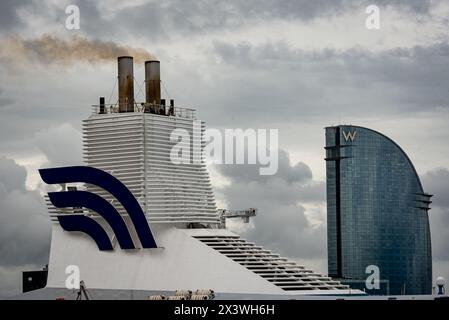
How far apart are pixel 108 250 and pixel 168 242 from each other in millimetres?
5880

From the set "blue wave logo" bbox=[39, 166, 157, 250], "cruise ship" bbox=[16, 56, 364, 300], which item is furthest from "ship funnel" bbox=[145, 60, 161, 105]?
"blue wave logo" bbox=[39, 166, 157, 250]

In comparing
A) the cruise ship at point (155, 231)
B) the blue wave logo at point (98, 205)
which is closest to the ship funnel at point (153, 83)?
the cruise ship at point (155, 231)

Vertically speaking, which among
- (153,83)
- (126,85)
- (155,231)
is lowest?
(155,231)

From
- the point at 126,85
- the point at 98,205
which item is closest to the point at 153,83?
the point at 126,85

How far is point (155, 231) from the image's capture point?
107m

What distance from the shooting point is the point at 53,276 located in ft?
368

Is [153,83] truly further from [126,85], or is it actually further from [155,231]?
[155,231]

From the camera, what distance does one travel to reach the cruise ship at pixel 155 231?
342 ft

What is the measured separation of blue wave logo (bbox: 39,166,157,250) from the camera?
345 feet

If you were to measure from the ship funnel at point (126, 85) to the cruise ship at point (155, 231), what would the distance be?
0.29ft

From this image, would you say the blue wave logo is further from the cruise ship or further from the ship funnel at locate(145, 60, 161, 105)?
the ship funnel at locate(145, 60, 161, 105)

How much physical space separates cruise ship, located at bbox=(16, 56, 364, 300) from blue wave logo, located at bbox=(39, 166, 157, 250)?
0.64ft

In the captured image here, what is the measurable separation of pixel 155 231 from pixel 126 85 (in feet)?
44.2
